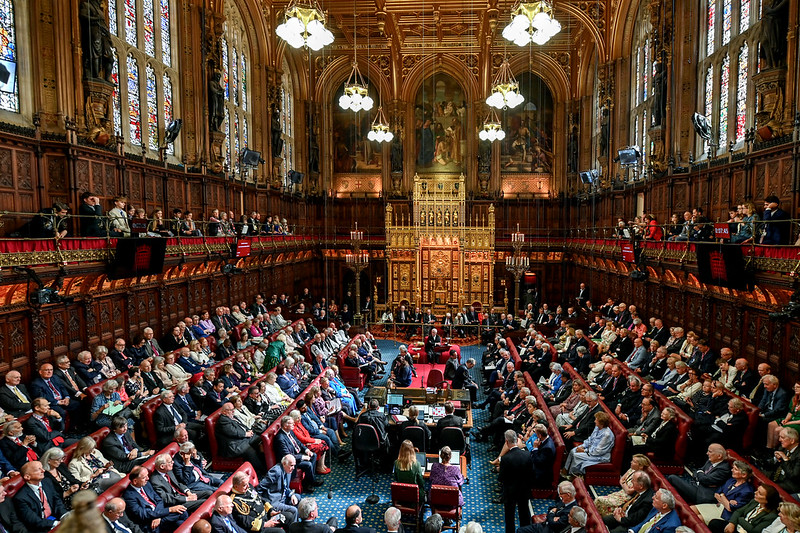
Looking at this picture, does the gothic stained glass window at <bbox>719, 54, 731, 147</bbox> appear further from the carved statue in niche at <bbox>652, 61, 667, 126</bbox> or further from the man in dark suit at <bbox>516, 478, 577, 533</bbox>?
the man in dark suit at <bbox>516, 478, 577, 533</bbox>

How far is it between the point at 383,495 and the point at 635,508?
3931 millimetres

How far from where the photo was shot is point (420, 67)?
1021 inches

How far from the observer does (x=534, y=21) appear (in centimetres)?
796

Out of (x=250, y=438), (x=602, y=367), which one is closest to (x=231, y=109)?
(x=250, y=438)

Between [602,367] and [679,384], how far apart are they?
6.79 feet

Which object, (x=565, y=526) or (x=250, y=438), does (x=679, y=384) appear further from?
(x=250, y=438)

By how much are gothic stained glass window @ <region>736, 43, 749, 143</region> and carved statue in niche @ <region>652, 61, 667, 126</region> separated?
2.56 meters

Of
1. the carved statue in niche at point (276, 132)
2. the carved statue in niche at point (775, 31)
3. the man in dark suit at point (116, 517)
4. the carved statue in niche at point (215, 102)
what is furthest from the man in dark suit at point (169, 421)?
the carved statue in niche at point (276, 132)

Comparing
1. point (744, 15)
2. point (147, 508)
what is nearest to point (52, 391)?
point (147, 508)

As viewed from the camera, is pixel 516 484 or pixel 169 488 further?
pixel 516 484

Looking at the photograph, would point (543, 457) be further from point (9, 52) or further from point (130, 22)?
point (130, 22)

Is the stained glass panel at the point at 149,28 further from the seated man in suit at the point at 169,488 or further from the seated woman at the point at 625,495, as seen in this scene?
the seated woman at the point at 625,495

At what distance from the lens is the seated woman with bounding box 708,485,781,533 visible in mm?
4996

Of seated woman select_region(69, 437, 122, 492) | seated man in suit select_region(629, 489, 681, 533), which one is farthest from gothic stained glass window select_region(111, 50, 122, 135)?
seated man in suit select_region(629, 489, 681, 533)
